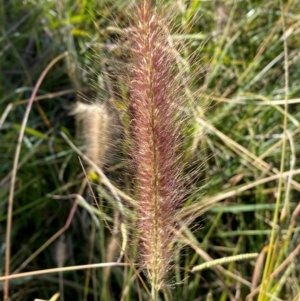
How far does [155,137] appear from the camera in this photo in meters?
0.58

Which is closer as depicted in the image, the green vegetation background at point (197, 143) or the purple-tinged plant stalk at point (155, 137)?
the purple-tinged plant stalk at point (155, 137)

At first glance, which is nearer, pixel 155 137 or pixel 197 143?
pixel 155 137

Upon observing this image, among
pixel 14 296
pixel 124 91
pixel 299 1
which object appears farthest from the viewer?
pixel 299 1

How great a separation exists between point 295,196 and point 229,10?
57 centimetres

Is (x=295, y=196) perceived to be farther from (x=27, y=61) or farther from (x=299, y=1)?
(x=27, y=61)

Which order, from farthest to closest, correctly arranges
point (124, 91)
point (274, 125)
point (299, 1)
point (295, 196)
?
point (299, 1), point (274, 125), point (295, 196), point (124, 91)

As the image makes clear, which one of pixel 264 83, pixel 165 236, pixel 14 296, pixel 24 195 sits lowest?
pixel 14 296

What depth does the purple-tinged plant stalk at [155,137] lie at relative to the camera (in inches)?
21.9

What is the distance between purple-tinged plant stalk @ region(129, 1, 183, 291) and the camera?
557mm

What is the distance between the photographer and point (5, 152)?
5.03 feet

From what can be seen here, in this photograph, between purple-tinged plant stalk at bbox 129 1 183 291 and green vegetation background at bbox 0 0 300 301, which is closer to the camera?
purple-tinged plant stalk at bbox 129 1 183 291

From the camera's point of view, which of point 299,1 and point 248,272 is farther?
point 299,1

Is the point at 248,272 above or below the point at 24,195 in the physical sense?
below

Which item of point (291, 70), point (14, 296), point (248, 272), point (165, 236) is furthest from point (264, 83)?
point (165, 236)
